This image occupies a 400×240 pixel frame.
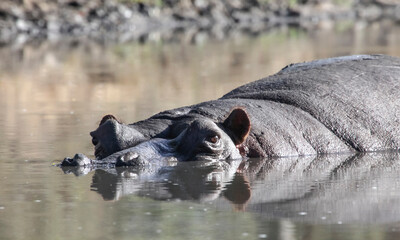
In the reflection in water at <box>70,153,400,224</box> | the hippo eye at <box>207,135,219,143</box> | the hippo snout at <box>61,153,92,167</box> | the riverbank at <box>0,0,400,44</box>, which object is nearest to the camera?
the reflection in water at <box>70,153,400,224</box>

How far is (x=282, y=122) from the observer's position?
374 inches

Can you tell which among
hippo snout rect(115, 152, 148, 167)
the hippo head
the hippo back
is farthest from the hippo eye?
the hippo back

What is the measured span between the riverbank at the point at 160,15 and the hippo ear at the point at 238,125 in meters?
21.7

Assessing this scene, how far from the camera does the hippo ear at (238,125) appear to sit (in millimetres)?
8719

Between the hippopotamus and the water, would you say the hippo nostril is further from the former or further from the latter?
the water

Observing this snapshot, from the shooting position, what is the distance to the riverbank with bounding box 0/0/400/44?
109 feet

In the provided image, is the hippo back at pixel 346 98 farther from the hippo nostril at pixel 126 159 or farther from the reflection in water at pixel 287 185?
the hippo nostril at pixel 126 159

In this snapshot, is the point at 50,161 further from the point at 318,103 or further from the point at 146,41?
the point at 146,41

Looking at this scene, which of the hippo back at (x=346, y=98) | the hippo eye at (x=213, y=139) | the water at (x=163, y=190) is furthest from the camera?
the hippo back at (x=346, y=98)

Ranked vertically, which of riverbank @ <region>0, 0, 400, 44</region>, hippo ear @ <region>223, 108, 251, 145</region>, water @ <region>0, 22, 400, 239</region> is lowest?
water @ <region>0, 22, 400, 239</region>

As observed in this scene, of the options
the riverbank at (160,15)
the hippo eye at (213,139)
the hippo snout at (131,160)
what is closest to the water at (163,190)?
the hippo snout at (131,160)

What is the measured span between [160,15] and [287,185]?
3216 cm

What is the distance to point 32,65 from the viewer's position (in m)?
22.1

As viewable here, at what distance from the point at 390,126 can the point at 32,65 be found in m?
13.5
